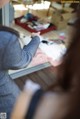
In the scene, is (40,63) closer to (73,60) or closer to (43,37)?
(43,37)

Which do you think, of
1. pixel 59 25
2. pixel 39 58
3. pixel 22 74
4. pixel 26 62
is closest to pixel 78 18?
pixel 26 62

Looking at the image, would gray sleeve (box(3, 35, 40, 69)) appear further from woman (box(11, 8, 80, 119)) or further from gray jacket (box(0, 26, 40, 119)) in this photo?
woman (box(11, 8, 80, 119))

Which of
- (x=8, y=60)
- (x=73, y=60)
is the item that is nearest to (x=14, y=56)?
(x=8, y=60)

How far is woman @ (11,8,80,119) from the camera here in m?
0.52

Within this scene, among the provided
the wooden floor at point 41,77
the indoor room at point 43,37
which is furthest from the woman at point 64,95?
the wooden floor at point 41,77

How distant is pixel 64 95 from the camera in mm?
579

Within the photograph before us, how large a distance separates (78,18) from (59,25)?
166 cm

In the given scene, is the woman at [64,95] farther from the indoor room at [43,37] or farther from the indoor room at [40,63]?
the indoor room at [43,37]

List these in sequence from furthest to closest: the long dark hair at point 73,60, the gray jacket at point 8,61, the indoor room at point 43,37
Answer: the indoor room at point 43,37 → the gray jacket at point 8,61 → the long dark hair at point 73,60

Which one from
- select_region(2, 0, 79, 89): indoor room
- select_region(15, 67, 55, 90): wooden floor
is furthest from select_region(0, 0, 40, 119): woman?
select_region(15, 67, 55, 90): wooden floor

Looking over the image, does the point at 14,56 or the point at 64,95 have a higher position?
the point at 64,95

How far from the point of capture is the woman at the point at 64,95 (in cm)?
52

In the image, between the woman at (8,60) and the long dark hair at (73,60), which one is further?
the woman at (8,60)

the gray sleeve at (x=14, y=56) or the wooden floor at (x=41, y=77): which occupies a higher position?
the gray sleeve at (x=14, y=56)
